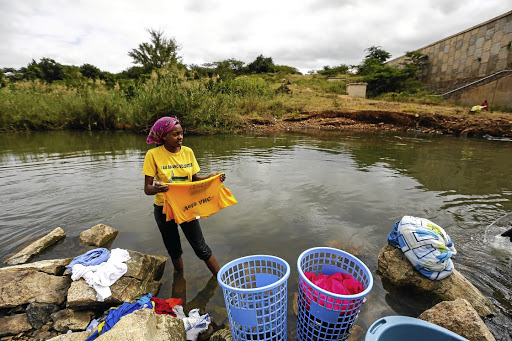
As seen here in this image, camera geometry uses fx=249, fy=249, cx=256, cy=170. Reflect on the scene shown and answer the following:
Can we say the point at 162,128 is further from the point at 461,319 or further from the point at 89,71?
the point at 89,71

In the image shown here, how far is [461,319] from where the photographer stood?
2139 millimetres

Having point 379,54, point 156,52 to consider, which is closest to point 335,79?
point 379,54

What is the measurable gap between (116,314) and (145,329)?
0.55 m

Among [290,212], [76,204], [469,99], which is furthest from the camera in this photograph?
[469,99]

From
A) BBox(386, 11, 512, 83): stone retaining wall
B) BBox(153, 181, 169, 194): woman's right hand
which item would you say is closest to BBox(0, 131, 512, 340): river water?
BBox(153, 181, 169, 194): woman's right hand

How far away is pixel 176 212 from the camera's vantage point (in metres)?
2.65

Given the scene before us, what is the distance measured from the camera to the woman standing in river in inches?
103

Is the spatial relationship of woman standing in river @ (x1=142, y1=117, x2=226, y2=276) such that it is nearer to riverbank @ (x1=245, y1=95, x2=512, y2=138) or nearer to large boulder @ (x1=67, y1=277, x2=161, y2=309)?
large boulder @ (x1=67, y1=277, x2=161, y2=309)

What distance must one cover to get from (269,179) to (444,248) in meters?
4.74

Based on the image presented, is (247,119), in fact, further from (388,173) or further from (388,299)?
(388,299)

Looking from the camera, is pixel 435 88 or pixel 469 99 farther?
pixel 435 88

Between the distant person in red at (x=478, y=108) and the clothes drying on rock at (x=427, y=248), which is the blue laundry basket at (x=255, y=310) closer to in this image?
the clothes drying on rock at (x=427, y=248)

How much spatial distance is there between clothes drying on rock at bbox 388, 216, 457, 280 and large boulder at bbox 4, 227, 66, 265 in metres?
5.09

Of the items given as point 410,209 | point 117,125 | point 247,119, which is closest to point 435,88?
point 247,119
